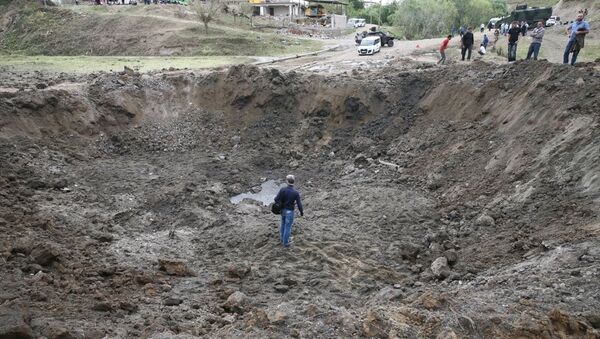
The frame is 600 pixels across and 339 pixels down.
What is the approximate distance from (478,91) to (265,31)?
26.8 m

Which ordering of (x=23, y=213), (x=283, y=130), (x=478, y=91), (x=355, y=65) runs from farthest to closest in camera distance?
(x=355, y=65) < (x=283, y=130) < (x=478, y=91) < (x=23, y=213)

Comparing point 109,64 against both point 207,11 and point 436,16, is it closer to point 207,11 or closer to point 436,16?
point 207,11

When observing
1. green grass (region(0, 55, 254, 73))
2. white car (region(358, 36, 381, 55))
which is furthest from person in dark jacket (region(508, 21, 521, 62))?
green grass (region(0, 55, 254, 73))

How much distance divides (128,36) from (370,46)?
18.1m

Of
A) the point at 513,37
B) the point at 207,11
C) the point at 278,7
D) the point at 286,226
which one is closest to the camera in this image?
the point at 286,226

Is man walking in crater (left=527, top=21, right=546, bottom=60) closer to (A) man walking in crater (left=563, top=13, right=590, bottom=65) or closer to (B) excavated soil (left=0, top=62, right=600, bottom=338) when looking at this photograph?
(A) man walking in crater (left=563, top=13, right=590, bottom=65)

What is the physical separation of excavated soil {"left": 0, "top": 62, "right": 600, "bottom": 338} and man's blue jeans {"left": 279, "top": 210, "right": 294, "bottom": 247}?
10.1 inches

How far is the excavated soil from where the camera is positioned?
25.4 feet

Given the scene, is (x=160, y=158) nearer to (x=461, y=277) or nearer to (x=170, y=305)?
(x=170, y=305)

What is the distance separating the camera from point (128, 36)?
36.0 metres

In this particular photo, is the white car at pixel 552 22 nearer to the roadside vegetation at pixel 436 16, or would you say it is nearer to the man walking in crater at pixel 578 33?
the roadside vegetation at pixel 436 16

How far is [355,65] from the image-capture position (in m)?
23.9

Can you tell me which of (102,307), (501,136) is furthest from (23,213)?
(501,136)

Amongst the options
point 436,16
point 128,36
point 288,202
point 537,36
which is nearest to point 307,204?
point 288,202
